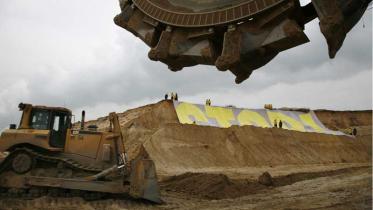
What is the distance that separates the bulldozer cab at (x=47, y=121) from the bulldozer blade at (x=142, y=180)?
2437mm

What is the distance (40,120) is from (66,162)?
1.56 m

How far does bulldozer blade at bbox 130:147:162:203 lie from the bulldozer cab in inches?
95.9

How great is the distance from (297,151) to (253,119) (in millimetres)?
6142

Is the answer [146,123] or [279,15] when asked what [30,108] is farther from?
[146,123]

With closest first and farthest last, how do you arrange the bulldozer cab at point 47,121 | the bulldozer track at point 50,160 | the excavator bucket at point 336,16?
1. the excavator bucket at point 336,16
2. the bulldozer track at point 50,160
3. the bulldozer cab at point 47,121

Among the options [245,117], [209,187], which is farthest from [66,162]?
[245,117]

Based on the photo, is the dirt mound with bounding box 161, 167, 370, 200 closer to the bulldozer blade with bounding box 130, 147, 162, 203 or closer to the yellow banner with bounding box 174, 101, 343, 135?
the bulldozer blade with bounding box 130, 147, 162, 203

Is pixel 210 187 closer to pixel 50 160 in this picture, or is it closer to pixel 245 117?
pixel 50 160

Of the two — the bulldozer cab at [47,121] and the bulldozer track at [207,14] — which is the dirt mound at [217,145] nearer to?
the bulldozer cab at [47,121]

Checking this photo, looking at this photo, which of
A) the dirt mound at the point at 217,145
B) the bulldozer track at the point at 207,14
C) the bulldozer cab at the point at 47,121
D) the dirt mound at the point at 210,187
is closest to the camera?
the bulldozer track at the point at 207,14

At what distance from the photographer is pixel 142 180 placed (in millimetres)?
11664

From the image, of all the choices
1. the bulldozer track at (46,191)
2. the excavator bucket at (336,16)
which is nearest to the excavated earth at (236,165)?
the bulldozer track at (46,191)

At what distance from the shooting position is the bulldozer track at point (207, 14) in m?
2.88

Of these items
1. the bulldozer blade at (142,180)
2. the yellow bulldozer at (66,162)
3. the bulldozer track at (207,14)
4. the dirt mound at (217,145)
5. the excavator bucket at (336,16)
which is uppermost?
the dirt mound at (217,145)
